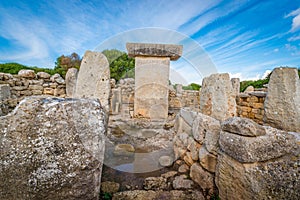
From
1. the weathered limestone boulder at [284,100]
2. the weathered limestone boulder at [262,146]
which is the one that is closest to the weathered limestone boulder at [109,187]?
the weathered limestone boulder at [262,146]

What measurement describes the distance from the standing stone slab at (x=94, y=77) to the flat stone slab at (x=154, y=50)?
276 centimetres

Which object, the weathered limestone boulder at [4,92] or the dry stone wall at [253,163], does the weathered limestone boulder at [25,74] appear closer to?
the weathered limestone boulder at [4,92]

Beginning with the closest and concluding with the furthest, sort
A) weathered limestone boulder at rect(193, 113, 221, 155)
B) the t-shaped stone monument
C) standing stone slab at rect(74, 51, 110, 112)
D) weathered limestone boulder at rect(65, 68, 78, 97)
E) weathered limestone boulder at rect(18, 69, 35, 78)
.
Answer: weathered limestone boulder at rect(193, 113, 221, 155)
standing stone slab at rect(74, 51, 110, 112)
weathered limestone boulder at rect(18, 69, 35, 78)
weathered limestone boulder at rect(65, 68, 78, 97)
the t-shaped stone monument

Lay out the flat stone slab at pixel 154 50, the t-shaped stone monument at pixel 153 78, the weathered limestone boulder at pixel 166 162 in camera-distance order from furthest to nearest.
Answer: the t-shaped stone monument at pixel 153 78
the flat stone slab at pixel 154 50
the weathered limestone boulder at pixel 166 162

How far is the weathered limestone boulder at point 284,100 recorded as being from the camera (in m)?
2.15

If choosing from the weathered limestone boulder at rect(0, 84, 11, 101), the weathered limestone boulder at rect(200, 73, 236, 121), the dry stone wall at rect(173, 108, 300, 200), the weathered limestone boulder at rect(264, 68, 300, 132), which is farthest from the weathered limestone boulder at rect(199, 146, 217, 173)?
the weathered limestone boulder at rect(0, 84, 11, 101)

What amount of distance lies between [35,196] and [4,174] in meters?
0.26

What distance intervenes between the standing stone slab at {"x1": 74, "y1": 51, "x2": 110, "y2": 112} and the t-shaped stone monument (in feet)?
9.15

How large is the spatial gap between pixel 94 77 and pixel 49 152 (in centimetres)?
197

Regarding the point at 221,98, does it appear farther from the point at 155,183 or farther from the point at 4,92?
the point at 4,92

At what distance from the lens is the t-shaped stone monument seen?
551cm

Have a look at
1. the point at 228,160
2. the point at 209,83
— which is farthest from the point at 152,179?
the point at 209,83

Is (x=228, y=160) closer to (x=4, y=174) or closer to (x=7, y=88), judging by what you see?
(x=4, y=174)

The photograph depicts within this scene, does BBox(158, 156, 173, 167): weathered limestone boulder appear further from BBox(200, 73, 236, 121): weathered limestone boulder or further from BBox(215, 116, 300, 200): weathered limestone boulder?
BBox(200, 73, 236, 121): weathered limestone boulder
